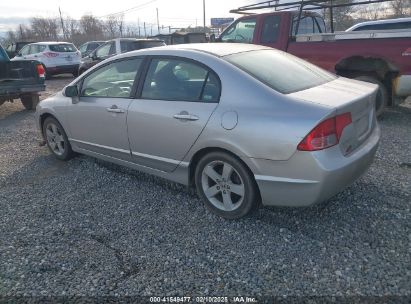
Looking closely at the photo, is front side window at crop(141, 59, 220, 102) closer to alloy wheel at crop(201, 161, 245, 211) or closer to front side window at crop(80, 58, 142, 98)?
front side window at crop(80, 58, 142, 98)

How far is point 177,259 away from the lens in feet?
9.66

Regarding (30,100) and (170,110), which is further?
(30,100)

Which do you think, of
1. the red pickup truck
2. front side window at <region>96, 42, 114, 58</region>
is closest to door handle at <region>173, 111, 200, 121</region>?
the red pickup truck

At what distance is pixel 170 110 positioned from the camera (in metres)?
3.61

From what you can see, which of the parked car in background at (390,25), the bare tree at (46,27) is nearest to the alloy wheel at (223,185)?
the parked car in background at (390,25)

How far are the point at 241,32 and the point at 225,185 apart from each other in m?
6.04

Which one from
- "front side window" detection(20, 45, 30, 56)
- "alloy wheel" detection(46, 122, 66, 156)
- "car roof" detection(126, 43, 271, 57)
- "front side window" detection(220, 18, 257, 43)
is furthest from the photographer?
"front side window" detection(20, 45, 30, 56)

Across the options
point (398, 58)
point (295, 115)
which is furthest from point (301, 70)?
point (398, 58)

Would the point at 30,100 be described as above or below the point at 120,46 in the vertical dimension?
below

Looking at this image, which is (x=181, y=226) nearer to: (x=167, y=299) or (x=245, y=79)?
(x=167, y=299)

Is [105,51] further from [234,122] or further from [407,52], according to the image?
[234,122]

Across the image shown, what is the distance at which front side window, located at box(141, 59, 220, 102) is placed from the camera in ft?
11.2

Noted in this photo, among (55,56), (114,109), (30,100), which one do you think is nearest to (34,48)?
(55,56)

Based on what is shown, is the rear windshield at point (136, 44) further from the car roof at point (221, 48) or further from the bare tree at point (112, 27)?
the bare tree at point (112, 27)
